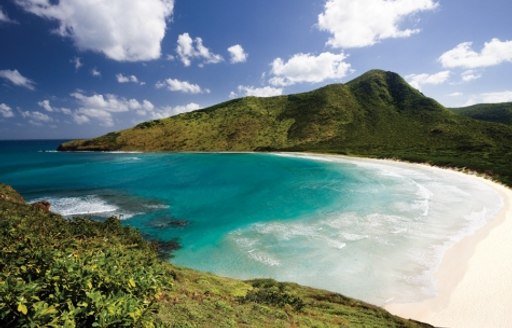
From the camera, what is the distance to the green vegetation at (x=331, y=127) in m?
119

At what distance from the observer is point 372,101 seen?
175 m

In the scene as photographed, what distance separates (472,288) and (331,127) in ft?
450

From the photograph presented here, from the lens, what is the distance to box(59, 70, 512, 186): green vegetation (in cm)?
11906

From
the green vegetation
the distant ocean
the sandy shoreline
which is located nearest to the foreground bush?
the sandy shoreline

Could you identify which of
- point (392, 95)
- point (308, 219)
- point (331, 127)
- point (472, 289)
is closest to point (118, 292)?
point (472, 289)

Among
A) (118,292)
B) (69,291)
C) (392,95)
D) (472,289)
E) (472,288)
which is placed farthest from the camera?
(392,95)

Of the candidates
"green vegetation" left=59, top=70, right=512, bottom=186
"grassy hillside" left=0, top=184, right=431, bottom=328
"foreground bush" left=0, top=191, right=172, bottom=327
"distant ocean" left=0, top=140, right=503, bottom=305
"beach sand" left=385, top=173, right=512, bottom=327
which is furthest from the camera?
"green vegetation" left=59, top=70, right=512, bottom=186

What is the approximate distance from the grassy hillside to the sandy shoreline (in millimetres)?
2971

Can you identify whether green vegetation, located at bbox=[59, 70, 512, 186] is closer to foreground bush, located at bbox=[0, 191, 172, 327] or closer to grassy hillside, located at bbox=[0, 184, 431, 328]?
grassy hillside, located at bbox=[0, 184, 431, 328]

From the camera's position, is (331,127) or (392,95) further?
(392,95)

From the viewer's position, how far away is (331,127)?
151125 millimetres

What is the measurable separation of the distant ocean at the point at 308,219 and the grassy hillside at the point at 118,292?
5335 mm

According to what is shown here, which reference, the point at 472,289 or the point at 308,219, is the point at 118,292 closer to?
the point at 472,289

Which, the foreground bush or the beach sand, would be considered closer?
the foreground bush
